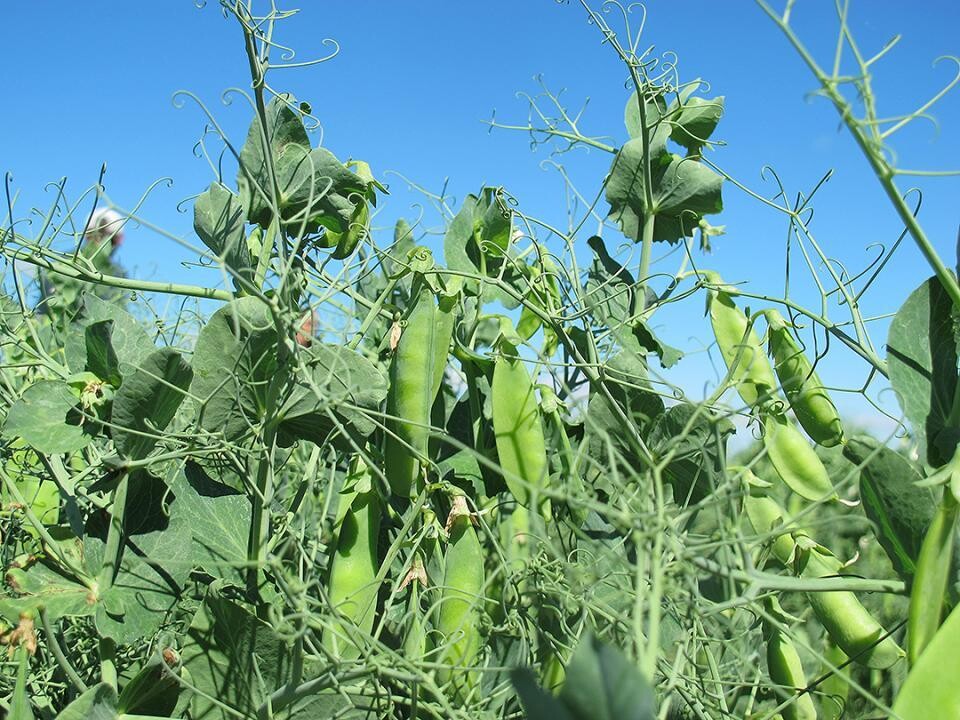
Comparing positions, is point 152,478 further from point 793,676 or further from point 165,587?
point 793,676

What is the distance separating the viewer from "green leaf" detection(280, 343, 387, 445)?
0.77 m

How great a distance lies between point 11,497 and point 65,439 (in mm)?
→ 291

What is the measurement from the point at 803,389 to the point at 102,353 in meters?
0.65

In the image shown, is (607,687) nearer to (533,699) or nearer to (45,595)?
(533,699)

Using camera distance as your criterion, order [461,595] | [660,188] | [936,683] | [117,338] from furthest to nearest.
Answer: [660,188]
[117,338]
[461,595]
[936,683]

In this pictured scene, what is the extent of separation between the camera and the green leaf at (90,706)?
2.41ft

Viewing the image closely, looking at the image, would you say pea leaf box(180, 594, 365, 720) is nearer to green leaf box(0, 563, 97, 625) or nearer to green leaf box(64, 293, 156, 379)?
green leaf box(0, 563, 97, 625)

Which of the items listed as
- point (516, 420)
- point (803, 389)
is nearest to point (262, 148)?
point (516, 420)

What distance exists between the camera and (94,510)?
3.04ft

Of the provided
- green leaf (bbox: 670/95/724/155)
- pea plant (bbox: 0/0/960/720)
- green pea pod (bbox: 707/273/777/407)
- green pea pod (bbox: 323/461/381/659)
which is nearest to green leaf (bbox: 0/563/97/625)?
pea plant (bbox: 0/0/960/720)

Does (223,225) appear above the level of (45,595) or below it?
above

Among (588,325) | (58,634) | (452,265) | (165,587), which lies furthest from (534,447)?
(58,634)

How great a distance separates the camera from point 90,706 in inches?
29.0

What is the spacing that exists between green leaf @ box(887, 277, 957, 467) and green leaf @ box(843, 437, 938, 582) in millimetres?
43
